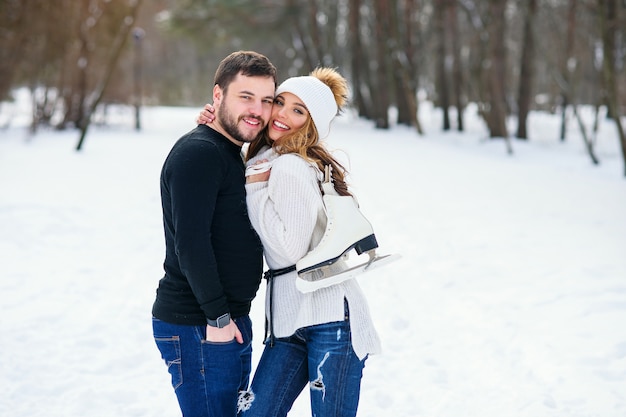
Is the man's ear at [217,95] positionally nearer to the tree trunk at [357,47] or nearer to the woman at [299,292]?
the woman at [299,292]

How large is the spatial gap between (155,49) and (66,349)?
143 feet

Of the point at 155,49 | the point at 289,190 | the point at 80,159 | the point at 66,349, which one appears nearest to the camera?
the point at 289,190

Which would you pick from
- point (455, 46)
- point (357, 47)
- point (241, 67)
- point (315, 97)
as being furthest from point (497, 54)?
point (241, 67)

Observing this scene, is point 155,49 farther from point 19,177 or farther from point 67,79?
point 19,177

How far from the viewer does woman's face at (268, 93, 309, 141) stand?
236 centimetres

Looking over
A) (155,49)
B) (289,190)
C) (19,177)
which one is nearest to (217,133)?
(289,190)

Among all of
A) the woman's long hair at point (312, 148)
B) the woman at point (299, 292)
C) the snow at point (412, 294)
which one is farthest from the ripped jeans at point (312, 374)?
the snow at point (412, 294)

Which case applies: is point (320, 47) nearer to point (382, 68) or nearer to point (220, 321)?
point (382, 68)

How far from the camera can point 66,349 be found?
174 inches

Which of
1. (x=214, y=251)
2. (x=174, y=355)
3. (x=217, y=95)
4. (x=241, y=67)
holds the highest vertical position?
(x=241, y=67)

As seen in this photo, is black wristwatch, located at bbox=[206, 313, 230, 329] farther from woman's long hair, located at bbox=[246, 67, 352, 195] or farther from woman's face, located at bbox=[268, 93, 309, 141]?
woman's face, located at bbox=[268, 93, 309, 141]

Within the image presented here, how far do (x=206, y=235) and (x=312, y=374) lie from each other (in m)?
0.70

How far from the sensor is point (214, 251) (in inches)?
85.0

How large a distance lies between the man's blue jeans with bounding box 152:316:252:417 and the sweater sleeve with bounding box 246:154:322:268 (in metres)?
0.45
